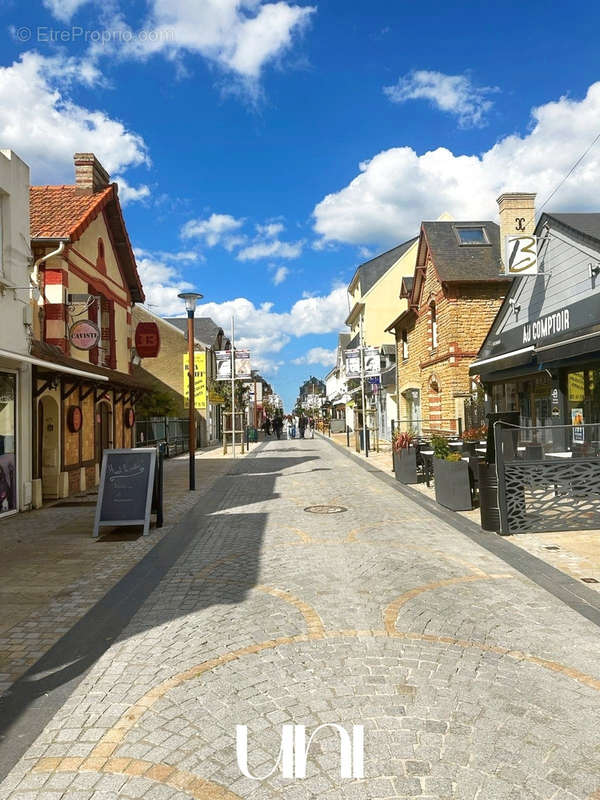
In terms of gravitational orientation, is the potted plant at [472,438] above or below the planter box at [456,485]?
above

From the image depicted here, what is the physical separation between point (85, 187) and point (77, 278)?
3938 mm

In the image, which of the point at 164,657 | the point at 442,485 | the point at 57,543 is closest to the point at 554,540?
the point at 442,485

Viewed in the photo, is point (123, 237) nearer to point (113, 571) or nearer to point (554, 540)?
point (113, 571)

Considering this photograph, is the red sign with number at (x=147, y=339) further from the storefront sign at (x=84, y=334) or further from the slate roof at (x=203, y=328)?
the slate roof at (x=203, y=328)

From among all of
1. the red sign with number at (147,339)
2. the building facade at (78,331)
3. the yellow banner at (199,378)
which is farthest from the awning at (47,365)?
the yellow banner at (199,378)

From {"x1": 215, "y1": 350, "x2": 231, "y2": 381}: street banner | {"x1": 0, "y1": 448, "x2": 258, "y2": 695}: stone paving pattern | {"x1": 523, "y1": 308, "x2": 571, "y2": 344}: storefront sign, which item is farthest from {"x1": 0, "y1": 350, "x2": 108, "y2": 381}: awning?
{"x1": 215, "y1": 350, "x2": 231, "y2": 381}: street banner

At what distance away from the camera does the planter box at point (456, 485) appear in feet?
34.2

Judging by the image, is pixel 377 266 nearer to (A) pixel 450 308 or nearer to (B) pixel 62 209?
(A) pixel 450 308

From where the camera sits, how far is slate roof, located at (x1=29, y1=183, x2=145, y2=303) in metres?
13.3

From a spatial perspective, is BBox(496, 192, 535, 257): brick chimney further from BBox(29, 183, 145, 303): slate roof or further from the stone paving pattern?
the stone paving pattern

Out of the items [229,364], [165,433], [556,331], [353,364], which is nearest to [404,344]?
A: [353,364]

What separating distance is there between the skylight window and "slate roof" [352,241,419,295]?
22.4 m

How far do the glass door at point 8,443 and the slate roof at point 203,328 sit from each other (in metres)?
29.5

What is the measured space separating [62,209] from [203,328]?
29281 millimetres
